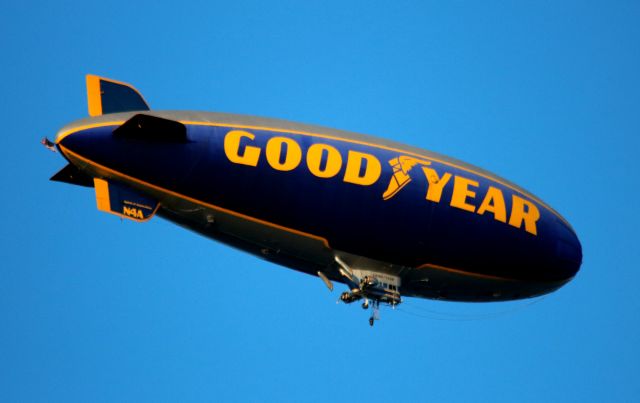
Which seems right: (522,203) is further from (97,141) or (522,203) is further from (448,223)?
(97,141)

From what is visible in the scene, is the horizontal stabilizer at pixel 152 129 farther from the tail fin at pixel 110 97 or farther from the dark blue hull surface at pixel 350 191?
the tail fin at pixel 110 97

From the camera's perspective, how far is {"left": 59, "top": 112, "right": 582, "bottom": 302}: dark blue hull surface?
84.3 feet

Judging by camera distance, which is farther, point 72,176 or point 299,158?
point 299,158

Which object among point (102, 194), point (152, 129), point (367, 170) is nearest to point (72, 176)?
point (102, 194)

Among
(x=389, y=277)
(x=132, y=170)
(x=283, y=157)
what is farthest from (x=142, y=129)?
(x=389, y=277)

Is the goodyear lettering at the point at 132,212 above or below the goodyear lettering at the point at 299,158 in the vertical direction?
below

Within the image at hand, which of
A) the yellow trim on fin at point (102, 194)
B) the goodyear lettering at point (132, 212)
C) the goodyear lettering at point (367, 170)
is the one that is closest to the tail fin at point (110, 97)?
the yellow trim on fin at point (102, 194)

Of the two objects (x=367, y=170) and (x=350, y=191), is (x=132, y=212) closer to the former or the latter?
(x=350, y=191)

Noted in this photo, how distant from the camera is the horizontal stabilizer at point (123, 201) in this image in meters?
25.2

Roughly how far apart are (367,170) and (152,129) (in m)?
5.30

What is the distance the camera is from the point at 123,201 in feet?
83.5

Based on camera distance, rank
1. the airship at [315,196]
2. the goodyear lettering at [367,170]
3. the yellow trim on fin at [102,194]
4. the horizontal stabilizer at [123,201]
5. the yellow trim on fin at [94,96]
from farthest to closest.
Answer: the yellow trim on fin at [94,96], the goodyear lettering at [367,170], the airship at [315,196], the horizontal stabilizer at [123,201], the yellow trim on fin at [102,194]

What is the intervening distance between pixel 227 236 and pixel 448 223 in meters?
5.65

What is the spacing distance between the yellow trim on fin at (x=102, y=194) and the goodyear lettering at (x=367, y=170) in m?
0.45
